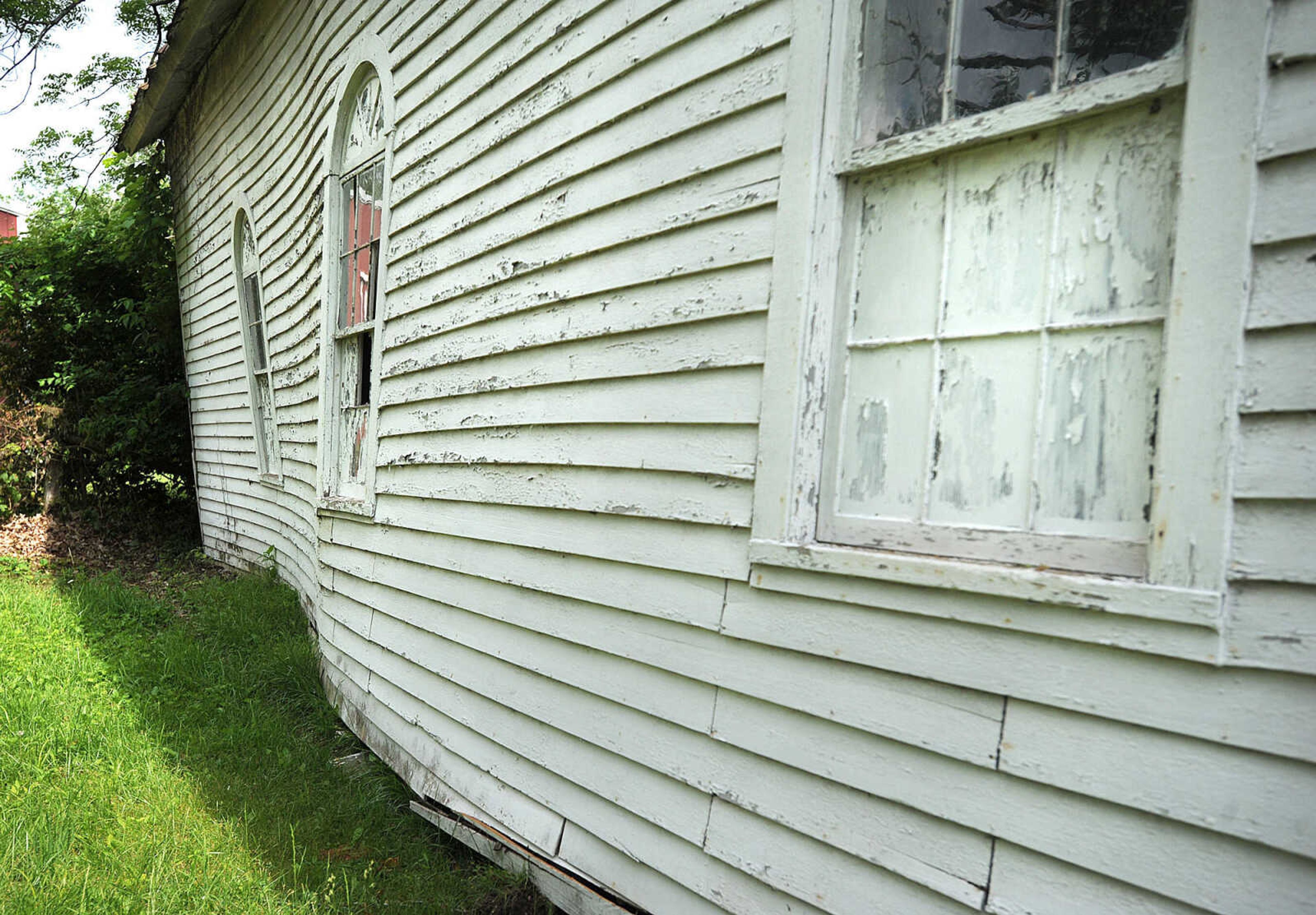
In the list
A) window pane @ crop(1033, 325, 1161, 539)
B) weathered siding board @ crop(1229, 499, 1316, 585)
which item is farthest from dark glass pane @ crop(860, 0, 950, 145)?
weathered siding board @ crop(1229, 499, 1316, 585)

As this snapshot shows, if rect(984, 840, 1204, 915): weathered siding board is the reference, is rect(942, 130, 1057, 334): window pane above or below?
above

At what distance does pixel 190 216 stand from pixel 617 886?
33.5 feet

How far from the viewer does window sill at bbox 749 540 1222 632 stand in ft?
5.27

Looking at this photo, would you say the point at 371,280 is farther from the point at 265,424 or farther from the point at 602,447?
the point at 265,424

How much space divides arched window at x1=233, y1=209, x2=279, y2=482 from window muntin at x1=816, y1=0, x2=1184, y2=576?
22.1ft

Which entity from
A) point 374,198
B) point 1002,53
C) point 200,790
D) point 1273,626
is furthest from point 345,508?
point 1273,626

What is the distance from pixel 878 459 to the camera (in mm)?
2254

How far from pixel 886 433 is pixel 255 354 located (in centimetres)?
771

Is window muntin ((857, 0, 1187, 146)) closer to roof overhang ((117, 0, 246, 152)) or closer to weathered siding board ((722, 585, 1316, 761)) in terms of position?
weathered siding board ((722, 585, 1316, 761))

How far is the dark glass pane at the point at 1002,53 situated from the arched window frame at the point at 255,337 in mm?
6875

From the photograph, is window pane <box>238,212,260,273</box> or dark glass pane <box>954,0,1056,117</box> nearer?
dark glass pane <box>954,0,1056,117</box>

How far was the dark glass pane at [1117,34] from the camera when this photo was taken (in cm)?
179

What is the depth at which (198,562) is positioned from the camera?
1032cm

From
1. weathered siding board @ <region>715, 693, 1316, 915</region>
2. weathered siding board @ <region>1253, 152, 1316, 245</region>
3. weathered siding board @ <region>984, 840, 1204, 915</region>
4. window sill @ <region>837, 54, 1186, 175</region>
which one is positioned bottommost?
weathered siding board @ <region>984, 840, 1204, 915</region>
